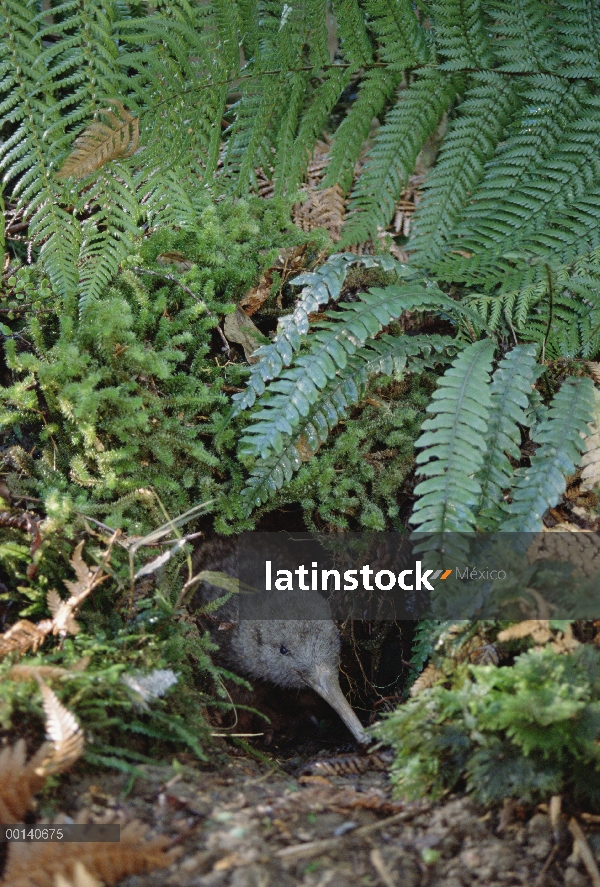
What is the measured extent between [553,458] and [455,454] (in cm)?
44

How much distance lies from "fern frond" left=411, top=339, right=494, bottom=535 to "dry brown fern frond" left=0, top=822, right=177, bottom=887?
1.53 metres

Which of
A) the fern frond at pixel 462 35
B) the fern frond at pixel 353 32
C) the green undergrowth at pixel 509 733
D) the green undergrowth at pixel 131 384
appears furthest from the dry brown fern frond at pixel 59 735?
the fern frond at pixel 462 35

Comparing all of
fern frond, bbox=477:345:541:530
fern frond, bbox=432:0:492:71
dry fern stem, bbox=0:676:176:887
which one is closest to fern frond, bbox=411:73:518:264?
fern frond, bbox=432:0:492:71

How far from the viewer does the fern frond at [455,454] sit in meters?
2.70

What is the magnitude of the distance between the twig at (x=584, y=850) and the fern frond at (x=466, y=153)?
3.06m

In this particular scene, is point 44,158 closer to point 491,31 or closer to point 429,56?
point 429,56

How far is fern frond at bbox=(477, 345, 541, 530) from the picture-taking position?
2838 mm

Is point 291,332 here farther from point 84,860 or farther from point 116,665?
point 84,860

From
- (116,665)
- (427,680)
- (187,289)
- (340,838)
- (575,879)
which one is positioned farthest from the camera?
(187,289)

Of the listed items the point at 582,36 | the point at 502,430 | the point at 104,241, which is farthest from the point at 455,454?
the point at 582,36

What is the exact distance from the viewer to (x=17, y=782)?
1.80 metres

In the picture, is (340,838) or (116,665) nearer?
(340,838)

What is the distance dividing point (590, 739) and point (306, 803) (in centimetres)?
94

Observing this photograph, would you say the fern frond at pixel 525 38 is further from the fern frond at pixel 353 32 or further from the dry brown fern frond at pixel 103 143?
the dry brown fern frond at pixel 103 143
